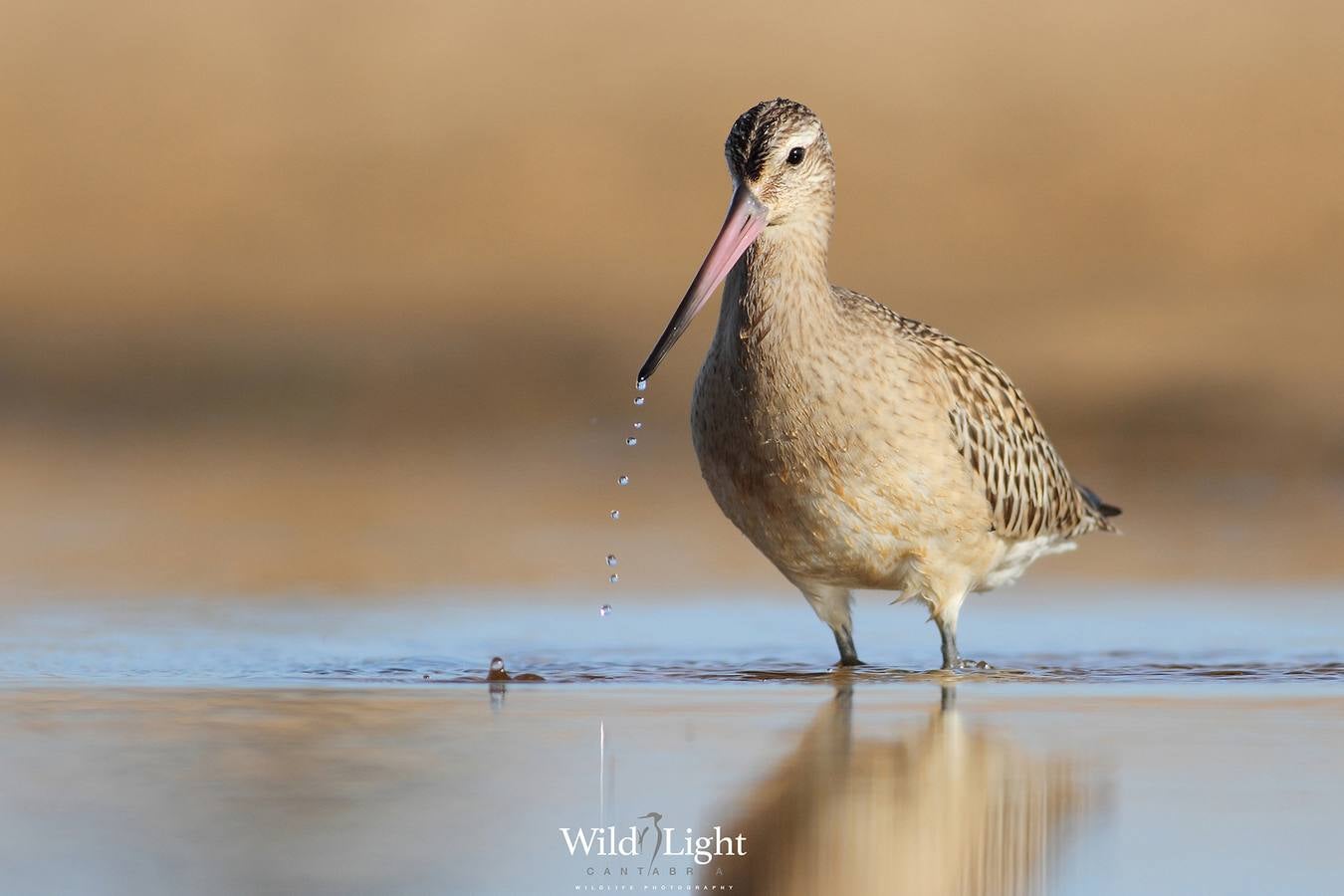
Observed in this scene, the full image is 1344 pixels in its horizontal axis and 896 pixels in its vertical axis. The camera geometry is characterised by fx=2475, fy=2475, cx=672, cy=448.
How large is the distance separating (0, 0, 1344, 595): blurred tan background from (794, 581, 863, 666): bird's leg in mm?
3192

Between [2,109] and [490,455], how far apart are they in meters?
7.74

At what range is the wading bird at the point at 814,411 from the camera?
26.6 ft

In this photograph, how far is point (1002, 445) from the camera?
9.01 metres

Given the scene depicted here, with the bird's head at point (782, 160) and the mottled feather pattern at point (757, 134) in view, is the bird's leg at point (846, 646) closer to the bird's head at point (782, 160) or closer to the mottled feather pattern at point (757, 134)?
the bird's head at point (782, 160)

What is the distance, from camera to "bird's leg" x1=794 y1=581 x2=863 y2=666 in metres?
8.75

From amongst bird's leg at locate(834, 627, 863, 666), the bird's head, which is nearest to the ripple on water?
bird's leg at locate(834, 627, 863, 666)

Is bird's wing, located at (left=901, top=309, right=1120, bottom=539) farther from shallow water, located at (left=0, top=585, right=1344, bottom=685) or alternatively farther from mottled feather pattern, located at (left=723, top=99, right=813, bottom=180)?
mottled feather pattern, located at (left=723, top=99, right=813, bottom=180)

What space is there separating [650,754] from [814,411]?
6.77ft

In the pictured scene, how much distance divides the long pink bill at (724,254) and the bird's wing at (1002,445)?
90cm

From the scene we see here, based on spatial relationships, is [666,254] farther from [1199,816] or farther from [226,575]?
[1199,816]

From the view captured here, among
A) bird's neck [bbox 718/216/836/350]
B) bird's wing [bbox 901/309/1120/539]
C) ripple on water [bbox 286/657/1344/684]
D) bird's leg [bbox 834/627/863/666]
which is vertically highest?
bird's neck [bbox 718/216/836/350]

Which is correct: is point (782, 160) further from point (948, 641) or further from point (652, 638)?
point (652, 638)

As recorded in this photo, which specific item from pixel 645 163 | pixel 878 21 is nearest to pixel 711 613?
pixel 645 163

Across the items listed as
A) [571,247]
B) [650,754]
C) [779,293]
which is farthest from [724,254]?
[571,247]
